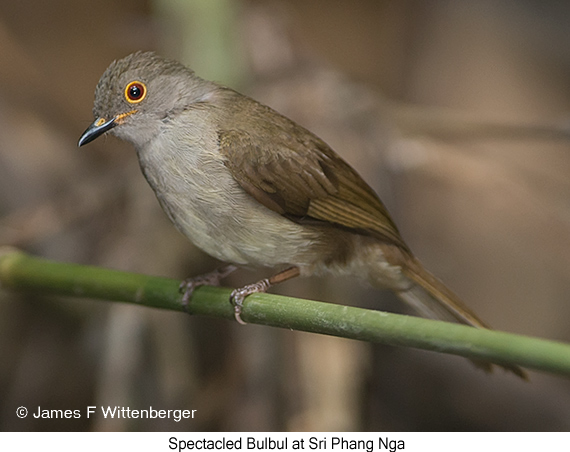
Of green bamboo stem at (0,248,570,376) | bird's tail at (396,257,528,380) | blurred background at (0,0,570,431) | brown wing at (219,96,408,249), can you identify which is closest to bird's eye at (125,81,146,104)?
brown wing at (219,96,408,249)

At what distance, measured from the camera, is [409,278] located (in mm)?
2771

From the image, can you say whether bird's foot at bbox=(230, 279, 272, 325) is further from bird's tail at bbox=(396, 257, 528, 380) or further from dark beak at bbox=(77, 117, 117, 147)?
dark beak at bbox=(77, 117, 117, 147)

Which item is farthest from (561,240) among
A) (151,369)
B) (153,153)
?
(153,153)

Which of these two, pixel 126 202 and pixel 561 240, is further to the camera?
pixel 561 240

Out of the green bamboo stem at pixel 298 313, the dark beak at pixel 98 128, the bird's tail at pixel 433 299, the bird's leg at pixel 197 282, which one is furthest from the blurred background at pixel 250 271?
the dark beak at pixel 98 128

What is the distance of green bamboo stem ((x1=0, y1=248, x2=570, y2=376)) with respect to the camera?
1443 millimetres

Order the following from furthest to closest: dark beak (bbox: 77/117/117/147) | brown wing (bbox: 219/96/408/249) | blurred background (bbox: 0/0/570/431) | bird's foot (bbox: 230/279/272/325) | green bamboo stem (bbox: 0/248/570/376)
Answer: blurred background (bbox: 0/0/570/431), brown wing (bbox: 219/96/408/249), dark beak (bbox: 77/117/117/147), bird's foot (bbox: 230/279/272/325), green bamboo stem (bbox: 0/248/570/376)

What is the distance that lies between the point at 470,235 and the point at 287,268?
243cm

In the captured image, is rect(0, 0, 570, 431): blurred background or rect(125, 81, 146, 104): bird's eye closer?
rect(125, 81, 146, 104): bird's eye

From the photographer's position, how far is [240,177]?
8.07 ft

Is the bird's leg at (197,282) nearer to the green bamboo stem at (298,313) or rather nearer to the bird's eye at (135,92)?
the green bamboo stem at (298,313)

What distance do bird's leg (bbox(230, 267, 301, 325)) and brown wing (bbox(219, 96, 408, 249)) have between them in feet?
0.82

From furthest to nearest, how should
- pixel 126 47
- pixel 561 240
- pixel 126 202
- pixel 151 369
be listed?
pixel 126 47 < pixel 561 240 < pixel 126 202 < pixel 151 369
